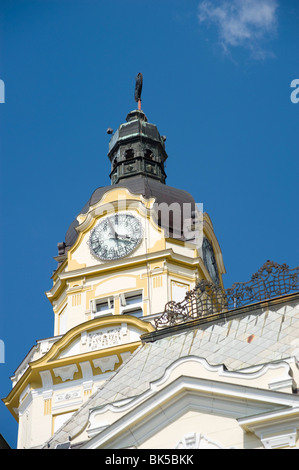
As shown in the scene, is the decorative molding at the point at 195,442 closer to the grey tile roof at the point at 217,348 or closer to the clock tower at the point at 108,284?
the grey tile roof at the point at 217,348

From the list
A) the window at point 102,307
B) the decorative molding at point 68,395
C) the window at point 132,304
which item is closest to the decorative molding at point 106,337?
the decorative molding at point 68,395

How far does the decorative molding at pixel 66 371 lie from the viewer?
36.2 m

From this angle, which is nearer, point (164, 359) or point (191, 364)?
point (191, 364)

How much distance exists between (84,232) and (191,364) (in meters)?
19.7

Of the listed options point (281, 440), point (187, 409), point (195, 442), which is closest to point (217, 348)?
point (187, 409)

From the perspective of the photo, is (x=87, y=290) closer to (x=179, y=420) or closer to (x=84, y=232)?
(x=84, y=232)

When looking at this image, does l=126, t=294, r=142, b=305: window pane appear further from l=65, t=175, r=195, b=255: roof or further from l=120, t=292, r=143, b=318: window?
l=65, t=175, r=195, b=255: roof

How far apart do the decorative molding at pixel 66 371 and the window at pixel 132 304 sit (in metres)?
3.16

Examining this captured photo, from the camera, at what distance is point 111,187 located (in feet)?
139

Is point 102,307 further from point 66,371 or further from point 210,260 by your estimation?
point 210,260

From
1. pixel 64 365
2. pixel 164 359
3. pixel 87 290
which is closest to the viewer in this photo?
pixel 164 359

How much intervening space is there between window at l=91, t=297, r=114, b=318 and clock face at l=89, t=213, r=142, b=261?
62.5 inches

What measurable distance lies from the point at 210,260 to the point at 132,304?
439cm
